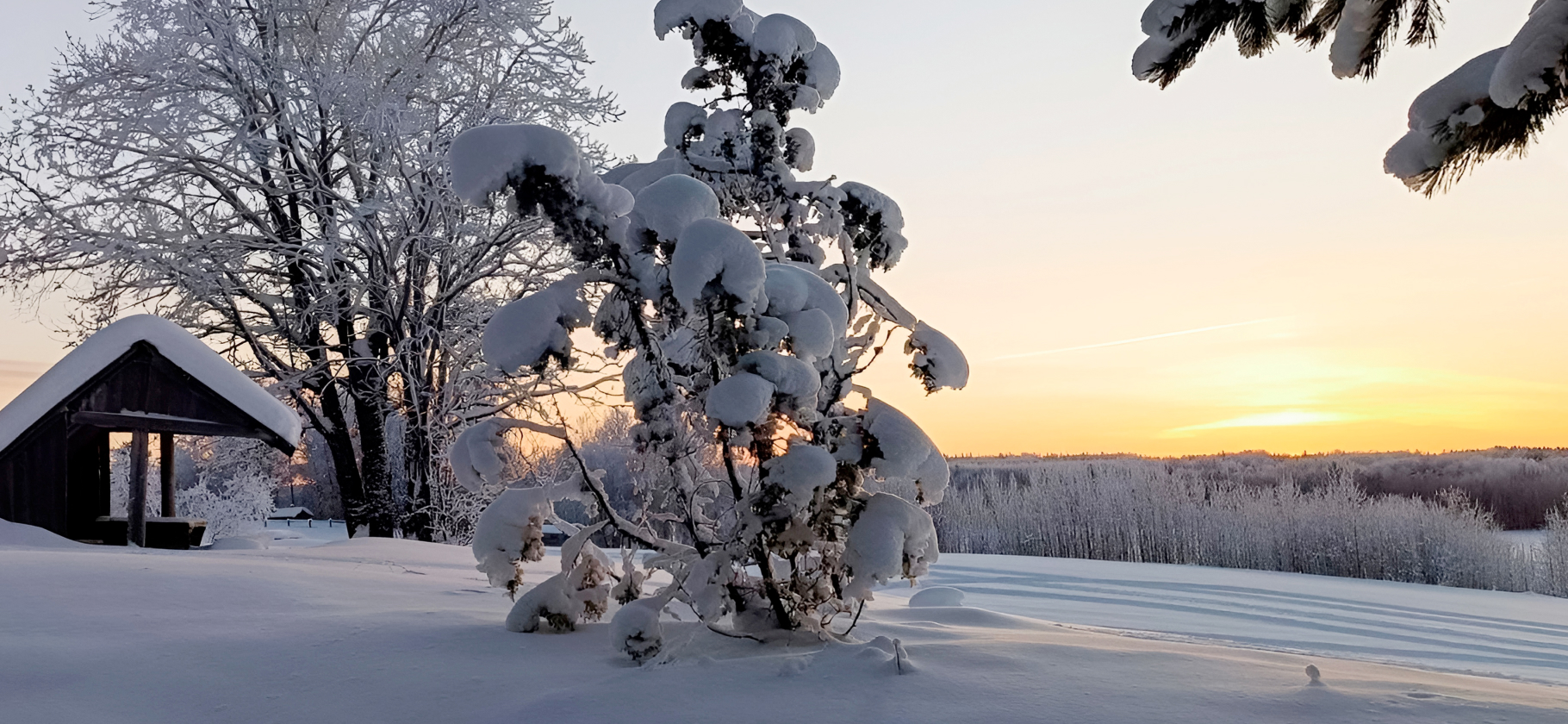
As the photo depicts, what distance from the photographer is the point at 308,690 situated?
3127 mm

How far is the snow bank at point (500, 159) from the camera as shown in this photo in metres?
3.41

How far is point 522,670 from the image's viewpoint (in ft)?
11.3

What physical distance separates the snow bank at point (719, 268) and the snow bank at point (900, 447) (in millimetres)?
757

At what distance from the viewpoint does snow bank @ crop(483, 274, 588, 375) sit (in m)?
3.49

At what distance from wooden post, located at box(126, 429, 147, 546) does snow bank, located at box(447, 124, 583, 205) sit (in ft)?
26.0

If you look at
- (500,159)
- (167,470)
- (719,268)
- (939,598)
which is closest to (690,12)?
(500,159)

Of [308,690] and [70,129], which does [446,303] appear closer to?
[70,129]

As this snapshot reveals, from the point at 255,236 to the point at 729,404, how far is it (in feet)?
37.9

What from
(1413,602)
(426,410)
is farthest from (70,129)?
(1413,602)

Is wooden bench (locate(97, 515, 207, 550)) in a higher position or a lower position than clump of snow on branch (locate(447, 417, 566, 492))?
lower

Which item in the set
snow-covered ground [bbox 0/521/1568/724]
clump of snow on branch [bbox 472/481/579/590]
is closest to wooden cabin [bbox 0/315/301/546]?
snow-covered ground [bbox 0/521/1568/724]

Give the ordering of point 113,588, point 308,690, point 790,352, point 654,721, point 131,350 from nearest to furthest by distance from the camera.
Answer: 1. point 654,721
2. point 308,690
3. point 790,352
4. point 113,588
5. point 131,350

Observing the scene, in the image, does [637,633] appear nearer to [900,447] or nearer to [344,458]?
[900,447]

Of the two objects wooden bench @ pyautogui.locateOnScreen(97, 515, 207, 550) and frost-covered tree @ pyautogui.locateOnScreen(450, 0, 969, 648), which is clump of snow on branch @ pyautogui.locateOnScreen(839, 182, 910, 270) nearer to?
frost-covered tree @ pyautogui.locateOnScreen(450, 0, 969, 648)
